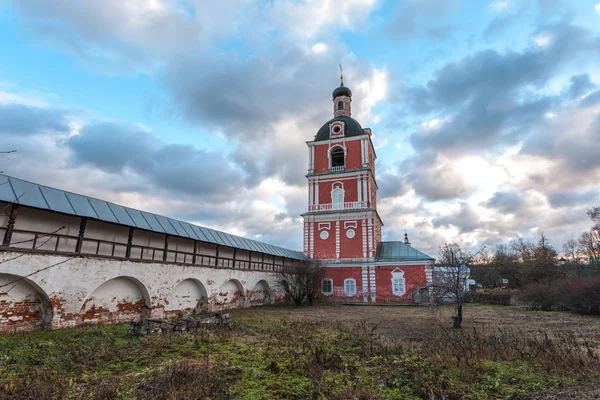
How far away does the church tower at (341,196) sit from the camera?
26.8 meters

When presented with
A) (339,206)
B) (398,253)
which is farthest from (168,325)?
(398,253)

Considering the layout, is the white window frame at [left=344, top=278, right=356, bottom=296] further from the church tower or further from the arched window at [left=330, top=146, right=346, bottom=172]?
the arched window at [left=330, top=146, right=346, bottom=172]

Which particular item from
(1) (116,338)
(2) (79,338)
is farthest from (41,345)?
(1) (116,338)

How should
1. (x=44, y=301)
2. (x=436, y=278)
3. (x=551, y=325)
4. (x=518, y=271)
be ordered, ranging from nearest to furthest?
(x=44, y=301) → (x=551, y=325) → (x=436, y=278) → (x=518, y=271)

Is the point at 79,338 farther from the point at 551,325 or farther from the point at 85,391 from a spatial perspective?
the point at 551,325

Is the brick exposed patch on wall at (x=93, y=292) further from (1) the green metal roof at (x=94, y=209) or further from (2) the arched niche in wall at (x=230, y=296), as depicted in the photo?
(1) the green metal roof at (x=94, y=209)

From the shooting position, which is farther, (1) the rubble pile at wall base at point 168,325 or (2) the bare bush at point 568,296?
(2) the bare bush at point 568,296

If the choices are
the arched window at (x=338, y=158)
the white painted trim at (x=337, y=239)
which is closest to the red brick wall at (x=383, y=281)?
the white painted trim at (x=337, y=239)

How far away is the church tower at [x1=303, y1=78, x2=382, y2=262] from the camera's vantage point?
26.8 metres

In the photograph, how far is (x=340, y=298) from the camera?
2594cm

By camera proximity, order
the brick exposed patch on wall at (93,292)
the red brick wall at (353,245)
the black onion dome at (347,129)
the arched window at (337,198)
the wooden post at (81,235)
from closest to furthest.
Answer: the brick exposed patch on wall at (93,292), the wooden post at (81,235), the red brick wall at (353,245), the arched window at (337,198), the black onion dome at (347,129)

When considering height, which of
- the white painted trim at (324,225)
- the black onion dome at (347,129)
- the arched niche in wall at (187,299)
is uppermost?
the black onion dome at (347,129)

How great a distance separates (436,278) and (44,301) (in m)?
22.6

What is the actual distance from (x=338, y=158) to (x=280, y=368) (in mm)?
25983
